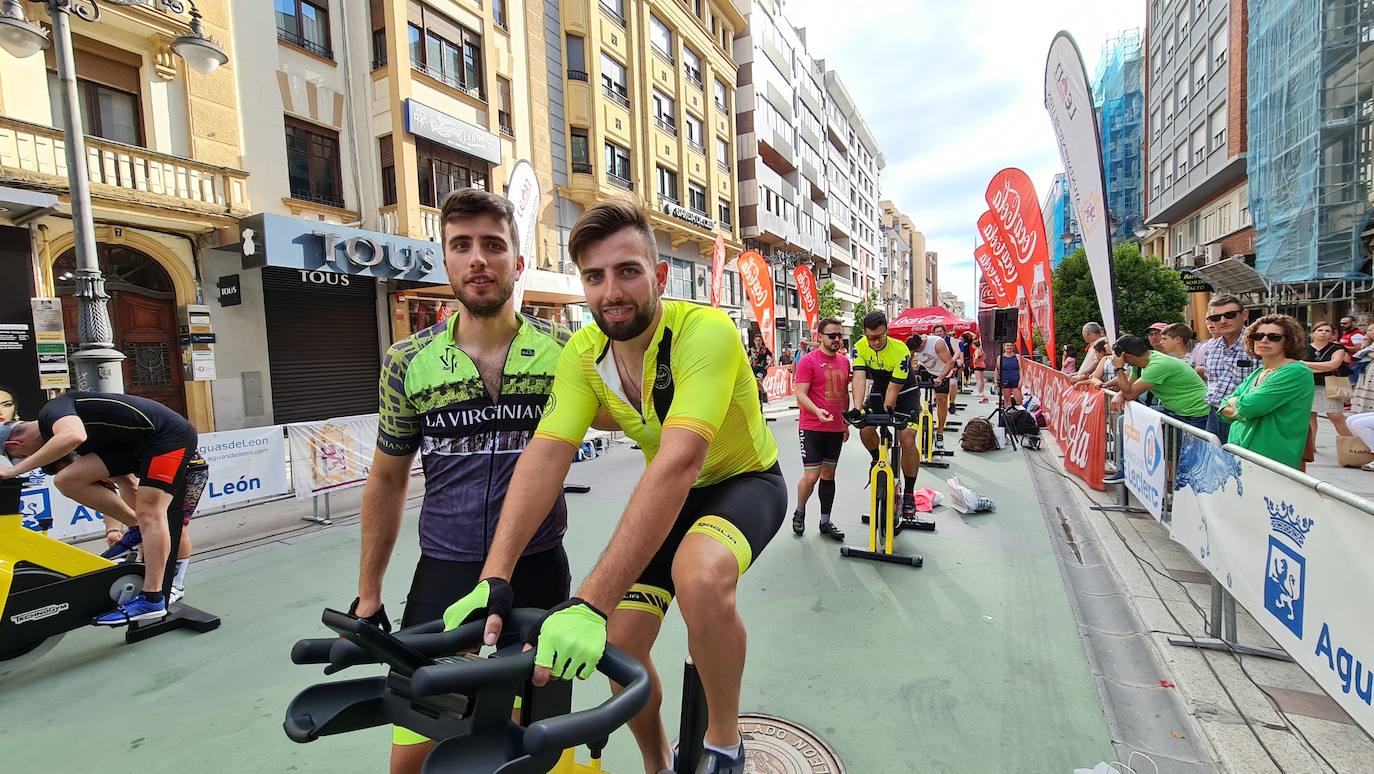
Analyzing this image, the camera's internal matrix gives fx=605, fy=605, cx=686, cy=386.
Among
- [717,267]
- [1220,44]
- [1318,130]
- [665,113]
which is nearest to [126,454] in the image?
[717,267]

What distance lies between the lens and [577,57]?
864 inches

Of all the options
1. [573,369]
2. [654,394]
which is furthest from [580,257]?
[654,394]

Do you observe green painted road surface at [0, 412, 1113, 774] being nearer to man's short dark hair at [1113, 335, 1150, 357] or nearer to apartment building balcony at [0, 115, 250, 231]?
man's short dark hair at [1113, 335, 1150, 357]

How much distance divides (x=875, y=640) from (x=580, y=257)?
9.60 feet

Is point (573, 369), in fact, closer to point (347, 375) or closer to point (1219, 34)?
point (347, 375)

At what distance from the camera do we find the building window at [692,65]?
28.2 metres

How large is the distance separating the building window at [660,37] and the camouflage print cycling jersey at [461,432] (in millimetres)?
26768

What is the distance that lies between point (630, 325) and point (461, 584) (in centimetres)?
102

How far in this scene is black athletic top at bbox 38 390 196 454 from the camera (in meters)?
3.72

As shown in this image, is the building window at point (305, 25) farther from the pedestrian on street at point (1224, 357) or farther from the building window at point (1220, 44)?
the building window at point (1220, 44)

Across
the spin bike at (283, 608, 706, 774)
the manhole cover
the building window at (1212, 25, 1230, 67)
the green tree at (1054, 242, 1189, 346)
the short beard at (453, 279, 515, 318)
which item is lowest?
the manhole cover

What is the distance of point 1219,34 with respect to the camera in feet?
90.7

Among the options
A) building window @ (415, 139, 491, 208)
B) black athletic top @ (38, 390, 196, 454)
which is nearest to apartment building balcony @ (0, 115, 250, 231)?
building window @ (415, 139, 491, 208)

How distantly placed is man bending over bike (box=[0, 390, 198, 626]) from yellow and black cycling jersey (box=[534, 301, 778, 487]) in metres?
3.65
